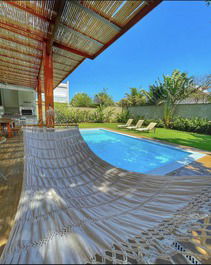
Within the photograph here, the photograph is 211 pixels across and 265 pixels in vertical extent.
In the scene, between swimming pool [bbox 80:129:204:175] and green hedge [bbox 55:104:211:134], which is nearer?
swimming pool [bbox 80:129:204:175]

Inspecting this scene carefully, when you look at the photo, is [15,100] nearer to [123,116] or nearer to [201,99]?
[123,116]

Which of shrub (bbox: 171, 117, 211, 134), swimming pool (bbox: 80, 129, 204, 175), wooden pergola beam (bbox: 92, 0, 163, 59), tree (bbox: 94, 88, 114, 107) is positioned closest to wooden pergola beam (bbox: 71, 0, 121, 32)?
wooden pergola beam (bbox: 92, 0, 163, 59)

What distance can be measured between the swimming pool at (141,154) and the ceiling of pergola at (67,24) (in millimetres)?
3083

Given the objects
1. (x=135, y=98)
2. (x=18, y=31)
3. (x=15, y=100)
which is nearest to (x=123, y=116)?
(x=135, y=98)

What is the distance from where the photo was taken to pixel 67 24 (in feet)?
8.14

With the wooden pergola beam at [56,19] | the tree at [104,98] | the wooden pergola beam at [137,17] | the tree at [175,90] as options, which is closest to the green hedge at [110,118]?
the tree at [175,90]

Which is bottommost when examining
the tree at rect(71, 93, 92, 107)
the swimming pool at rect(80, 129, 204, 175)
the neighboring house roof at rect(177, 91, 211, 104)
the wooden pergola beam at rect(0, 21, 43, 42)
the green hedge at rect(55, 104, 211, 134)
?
the swimming pool at rect(80, 129, 204, 175)

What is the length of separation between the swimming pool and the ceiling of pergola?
308 cm

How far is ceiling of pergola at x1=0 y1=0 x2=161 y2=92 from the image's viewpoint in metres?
1.97

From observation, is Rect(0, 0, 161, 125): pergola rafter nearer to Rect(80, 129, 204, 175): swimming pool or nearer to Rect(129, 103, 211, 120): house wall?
Rect(80, 129, 204, 175): swimming pool

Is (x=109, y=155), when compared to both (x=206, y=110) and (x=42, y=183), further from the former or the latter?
(x=206, y=110)

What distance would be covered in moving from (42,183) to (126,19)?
2.89 m

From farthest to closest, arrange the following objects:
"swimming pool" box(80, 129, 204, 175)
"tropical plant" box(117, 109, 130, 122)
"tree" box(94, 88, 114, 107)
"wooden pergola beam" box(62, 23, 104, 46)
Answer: "tree" box(94, 88, 114, 107) → "tropical plant" box(117, 109, 130, 122) → "swimming pool" box(80, 129, 204, 175) → "wooden pergola beam" box(62, 23, 104, 46)

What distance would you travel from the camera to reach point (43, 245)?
2.29ft
